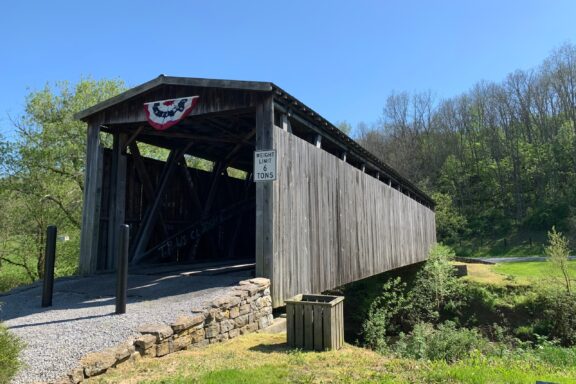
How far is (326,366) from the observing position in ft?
14.4

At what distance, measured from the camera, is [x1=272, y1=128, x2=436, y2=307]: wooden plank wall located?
7.18 metres

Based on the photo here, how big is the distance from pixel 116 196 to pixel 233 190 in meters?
5.58

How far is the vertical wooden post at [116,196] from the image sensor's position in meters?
9.42

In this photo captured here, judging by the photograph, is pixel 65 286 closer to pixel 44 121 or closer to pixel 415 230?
pixel 44 121

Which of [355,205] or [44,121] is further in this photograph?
[44,121]

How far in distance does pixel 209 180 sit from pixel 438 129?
39345 mm

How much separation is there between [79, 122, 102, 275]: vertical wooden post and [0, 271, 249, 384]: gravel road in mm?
543

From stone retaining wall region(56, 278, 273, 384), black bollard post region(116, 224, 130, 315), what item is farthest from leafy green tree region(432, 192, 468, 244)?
black bollard post region(116, 224, 130, 315)

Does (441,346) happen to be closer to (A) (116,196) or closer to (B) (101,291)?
(B) (101,291)

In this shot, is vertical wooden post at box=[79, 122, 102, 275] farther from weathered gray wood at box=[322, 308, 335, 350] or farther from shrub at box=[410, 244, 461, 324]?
shrub at box=[410, 244, 461, 324]

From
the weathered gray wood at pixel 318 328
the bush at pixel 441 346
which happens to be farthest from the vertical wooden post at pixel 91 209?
the bush at pixel 441 346

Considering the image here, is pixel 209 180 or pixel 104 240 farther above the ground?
pixel 209 180

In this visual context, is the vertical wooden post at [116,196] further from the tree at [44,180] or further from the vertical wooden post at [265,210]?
the tree at [44,180]

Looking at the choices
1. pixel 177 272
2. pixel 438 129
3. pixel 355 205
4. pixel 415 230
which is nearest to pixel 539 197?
pixel 438 129
